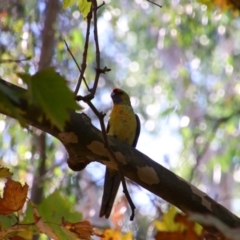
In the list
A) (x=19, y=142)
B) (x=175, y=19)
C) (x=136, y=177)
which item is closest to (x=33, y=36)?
(x=19, y=142)

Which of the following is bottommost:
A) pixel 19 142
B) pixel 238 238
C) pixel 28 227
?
pixel 238 238

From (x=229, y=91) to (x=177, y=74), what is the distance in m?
1.73

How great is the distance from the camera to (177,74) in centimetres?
1229

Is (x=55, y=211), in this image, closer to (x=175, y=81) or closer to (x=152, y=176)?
(x=152, y=176)

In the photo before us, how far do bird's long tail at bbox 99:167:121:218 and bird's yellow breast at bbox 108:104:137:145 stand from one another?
22.0 inches

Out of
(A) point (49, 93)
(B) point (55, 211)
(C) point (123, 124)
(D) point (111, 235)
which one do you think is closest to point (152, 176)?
(D) point (111, 235)

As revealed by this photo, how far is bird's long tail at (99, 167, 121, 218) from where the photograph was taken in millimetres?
2829

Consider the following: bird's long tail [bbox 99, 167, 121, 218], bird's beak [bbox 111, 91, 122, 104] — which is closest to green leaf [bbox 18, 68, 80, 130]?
bird's long tail [bbox 99, 167, 121, 218]

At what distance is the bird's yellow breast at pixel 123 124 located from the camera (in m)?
3.74

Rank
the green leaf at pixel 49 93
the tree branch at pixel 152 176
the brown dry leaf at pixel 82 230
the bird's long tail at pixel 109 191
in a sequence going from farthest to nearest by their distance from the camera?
the bird's long tail at pixel 109 191
the tree branch at pixel 152 176
the brown dry leaf at pixel 82 230
the green leaf at pixel 49 93

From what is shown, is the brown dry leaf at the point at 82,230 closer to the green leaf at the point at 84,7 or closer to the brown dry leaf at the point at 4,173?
Answer: the brown dry leaf at the point at 4,173

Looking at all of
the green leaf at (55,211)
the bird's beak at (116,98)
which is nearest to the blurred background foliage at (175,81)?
the bird's beak at (116,98)

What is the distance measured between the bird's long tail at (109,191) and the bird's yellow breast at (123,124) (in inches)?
22.0

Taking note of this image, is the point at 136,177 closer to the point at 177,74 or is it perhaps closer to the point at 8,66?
the point at 8,66
